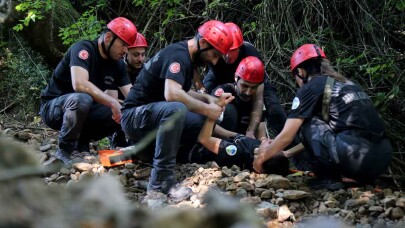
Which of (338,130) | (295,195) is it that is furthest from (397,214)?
(338,130)

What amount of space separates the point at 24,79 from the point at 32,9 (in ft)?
4.81

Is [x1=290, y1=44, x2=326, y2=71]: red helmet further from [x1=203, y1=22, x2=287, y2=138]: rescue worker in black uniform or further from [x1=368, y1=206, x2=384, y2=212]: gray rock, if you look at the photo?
[x1=368, y1=206, x2=384, y2=212]: gray rock

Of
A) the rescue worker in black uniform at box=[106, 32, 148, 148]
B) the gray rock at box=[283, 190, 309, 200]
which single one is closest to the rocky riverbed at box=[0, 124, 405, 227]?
the gray rock at box=[283, 190, 309, 200]

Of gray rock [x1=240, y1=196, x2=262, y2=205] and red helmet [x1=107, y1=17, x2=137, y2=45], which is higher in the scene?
red helmet [x1=107, y1=17, x2=137, y2=45]

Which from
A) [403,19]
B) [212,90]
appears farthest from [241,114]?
[403,19]

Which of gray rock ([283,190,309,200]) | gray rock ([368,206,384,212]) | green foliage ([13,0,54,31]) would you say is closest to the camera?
gray rock ([368,206,384,212])

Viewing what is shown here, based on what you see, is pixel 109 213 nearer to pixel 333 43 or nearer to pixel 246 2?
pixel 333 43

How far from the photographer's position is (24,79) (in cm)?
911

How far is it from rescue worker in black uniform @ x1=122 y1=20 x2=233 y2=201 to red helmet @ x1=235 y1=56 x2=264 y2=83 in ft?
2.44

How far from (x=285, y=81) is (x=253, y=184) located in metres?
2.89

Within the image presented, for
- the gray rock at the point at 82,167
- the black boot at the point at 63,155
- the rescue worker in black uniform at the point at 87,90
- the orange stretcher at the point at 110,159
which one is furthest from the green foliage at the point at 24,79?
the gray rock at the point at 82,167

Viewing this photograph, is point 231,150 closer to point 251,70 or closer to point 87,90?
point 251,70

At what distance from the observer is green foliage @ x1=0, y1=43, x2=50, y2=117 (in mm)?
8992

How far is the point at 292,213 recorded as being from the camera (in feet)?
13.6
